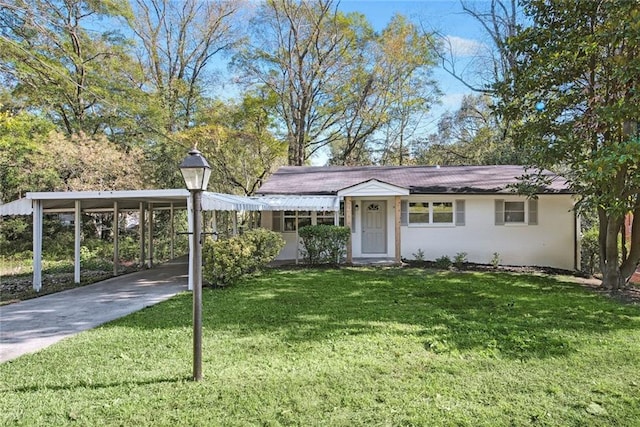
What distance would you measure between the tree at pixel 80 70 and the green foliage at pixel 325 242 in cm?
1209

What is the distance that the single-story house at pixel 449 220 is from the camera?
14.3 metres

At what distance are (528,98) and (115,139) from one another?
803 inches

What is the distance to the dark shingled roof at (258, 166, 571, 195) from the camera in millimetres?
14578

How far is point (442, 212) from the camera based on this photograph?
1484 cm


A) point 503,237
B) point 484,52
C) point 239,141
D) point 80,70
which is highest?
point 484,52

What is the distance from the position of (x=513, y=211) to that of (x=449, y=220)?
7.79ft

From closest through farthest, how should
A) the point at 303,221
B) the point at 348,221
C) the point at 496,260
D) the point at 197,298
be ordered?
the point at 197,298
the point at 496,260
the point at 348,221
the point at 303,221

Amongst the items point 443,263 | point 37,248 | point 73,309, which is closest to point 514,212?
point 443,263

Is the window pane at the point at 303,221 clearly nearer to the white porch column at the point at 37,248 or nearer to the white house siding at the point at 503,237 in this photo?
the white house siding at the point at 503,237

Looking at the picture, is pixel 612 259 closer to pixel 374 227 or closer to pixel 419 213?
pixel 419 213

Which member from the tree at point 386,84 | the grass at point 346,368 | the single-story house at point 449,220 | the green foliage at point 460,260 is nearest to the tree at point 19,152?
the single-story house at point 449,220

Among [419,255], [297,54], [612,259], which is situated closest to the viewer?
[612,259]

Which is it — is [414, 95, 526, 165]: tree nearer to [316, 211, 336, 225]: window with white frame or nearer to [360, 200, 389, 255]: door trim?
[360, 200, 389, 255]: door trim

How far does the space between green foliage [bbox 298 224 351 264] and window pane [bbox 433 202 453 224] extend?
3705 mm
